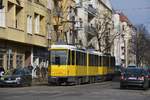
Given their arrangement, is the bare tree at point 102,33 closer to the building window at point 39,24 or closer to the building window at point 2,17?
the building window at point 39,24

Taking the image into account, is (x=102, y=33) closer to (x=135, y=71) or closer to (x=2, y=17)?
(x=2, y=17)

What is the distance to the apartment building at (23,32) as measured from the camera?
45.8 m

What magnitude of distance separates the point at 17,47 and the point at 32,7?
4.93m

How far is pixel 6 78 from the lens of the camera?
3734cm

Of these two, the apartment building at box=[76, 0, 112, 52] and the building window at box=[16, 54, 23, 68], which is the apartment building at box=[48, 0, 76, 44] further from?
the apartment building at box=[76, 0, 112, 52]

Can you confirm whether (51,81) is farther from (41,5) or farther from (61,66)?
(41,5)

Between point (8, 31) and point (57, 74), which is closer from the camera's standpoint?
point (57, 74)

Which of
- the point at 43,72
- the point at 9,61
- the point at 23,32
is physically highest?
the point at 23,32

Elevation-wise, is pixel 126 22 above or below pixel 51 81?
above

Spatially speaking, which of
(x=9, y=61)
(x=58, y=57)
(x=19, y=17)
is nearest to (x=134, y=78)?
(x=58, y=57)

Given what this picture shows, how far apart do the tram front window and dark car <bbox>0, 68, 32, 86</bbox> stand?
2450 mm

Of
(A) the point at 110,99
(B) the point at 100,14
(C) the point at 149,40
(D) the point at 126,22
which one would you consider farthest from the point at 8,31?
(D) the point at 126,22

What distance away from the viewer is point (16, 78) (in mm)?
37594

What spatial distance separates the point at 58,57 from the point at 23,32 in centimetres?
1056
